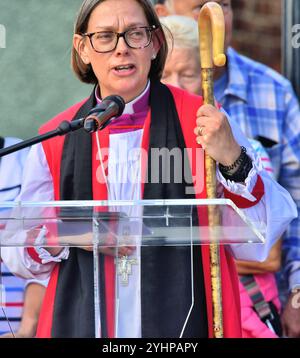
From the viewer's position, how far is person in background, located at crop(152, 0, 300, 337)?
486 centimetres

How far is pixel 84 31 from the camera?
4.04 meters

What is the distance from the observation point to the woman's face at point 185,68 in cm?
461

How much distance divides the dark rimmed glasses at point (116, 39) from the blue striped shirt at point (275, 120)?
1032 mm

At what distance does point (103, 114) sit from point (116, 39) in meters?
0.74

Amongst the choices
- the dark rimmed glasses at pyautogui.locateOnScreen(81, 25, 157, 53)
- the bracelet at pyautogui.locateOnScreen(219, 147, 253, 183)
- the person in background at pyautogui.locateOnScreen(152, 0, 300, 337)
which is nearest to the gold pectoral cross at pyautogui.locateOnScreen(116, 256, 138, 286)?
the bracelet at pyautogui.locateOnScreen(219, 147, 253, 183)

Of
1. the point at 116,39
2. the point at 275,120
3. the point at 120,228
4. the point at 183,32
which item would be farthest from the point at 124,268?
the point at 275,120

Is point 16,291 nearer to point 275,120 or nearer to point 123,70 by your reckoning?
point 123,70

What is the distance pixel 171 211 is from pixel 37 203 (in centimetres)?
40

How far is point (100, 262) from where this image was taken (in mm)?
3461

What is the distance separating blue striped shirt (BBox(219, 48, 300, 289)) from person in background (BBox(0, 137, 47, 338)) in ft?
3.34

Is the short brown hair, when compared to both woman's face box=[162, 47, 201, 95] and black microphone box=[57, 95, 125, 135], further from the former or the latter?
black microphone box=[57, 95, 125, 135]

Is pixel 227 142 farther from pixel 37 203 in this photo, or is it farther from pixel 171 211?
pixel 37 203
